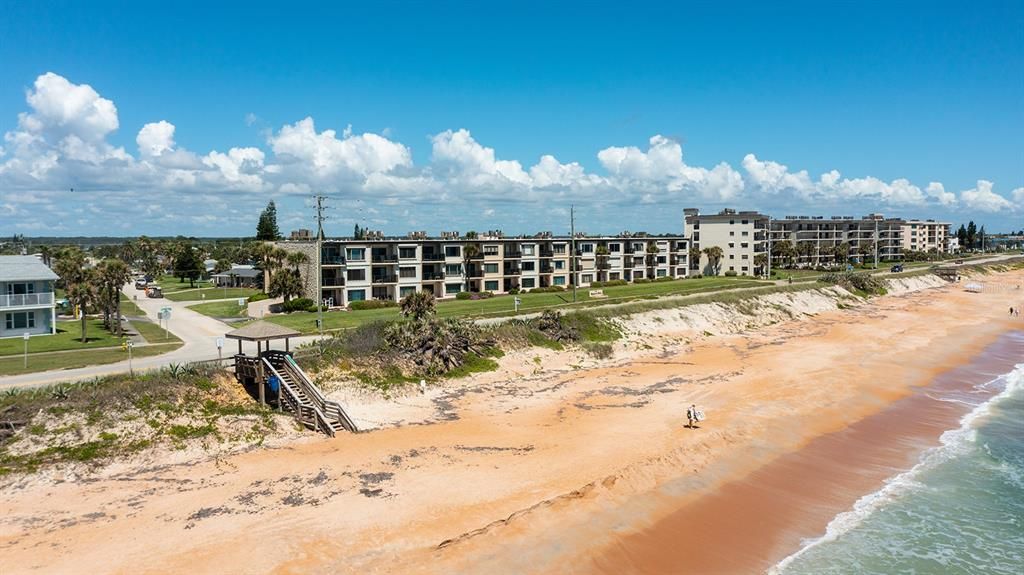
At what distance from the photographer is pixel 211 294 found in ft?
297

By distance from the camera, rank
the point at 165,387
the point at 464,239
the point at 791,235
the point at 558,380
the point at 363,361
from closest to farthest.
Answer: the point at 165,387
the point at 363,361
the point at 558,380
the point at 464,239
the point at 791,235

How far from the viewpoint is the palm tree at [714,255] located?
119438mm

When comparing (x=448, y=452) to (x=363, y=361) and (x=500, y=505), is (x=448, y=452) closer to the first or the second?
(x=500, y=505)

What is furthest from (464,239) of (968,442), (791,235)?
(791,235)

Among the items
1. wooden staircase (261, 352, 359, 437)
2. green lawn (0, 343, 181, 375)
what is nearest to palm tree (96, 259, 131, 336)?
green lawn (0, 343, 181, 375)

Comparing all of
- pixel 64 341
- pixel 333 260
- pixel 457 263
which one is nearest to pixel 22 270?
pixel 64 341

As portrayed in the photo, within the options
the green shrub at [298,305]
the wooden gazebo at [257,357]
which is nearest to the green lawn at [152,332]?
the green shrub at [298,305]

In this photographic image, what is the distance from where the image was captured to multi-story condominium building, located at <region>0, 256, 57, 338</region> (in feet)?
159

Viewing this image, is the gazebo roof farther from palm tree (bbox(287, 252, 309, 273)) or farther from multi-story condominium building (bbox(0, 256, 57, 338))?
palm tree (bbox(287, 252, 309, 273))

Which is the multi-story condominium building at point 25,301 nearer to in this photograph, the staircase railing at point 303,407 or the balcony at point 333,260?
the balcony at point 333,260

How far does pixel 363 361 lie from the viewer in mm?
38656

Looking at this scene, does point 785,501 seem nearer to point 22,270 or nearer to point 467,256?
point 22,270

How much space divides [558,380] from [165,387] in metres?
23.6

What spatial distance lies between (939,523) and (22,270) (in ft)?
202
